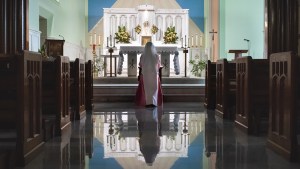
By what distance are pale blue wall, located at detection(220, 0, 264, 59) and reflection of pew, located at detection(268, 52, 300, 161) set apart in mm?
11166

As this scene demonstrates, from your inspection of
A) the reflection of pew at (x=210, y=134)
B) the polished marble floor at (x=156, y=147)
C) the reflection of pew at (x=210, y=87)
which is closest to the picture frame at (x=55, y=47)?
the reflection of pew at (x=210, y=87)

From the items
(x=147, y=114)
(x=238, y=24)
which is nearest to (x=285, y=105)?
(x=147, y=114)

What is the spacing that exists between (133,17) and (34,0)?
6.55 m

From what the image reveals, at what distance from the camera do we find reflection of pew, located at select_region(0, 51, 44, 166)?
371cm

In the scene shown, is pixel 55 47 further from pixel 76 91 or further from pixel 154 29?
pixel 154 29

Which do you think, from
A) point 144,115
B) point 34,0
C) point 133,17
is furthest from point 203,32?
point 144,115

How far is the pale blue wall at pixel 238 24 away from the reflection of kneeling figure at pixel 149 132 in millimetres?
8167

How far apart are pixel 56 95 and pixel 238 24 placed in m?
11.5

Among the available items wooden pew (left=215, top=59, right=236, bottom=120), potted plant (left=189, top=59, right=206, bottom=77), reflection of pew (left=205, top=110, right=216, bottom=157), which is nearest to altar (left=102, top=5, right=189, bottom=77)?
potted plant (left=189, top=59, right=206, bottom=77)

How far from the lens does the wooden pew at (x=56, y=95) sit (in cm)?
533

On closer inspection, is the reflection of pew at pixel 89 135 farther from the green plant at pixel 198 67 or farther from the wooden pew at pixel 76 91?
the green plant at pixel 198 67

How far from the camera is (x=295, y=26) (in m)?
6.84

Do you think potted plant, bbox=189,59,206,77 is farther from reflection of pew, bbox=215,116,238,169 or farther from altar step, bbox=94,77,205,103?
reflection of pew, bbox=215,116,238,169

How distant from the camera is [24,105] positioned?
3.73 metres
